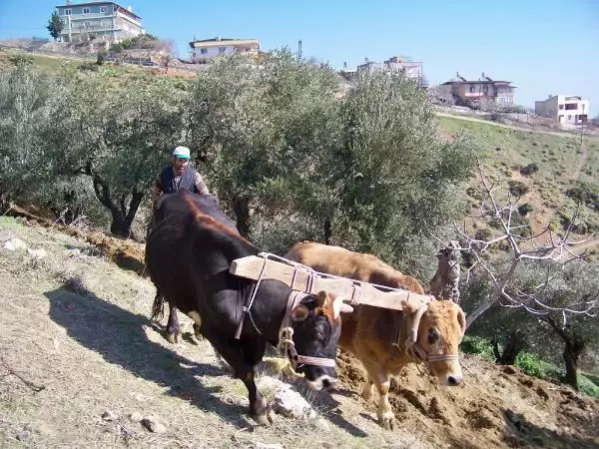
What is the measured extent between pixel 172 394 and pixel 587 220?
50506 mm

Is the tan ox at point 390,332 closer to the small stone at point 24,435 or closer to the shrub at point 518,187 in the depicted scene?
the small stone at point 24,435

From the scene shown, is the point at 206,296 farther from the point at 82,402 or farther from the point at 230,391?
the point at 82,402

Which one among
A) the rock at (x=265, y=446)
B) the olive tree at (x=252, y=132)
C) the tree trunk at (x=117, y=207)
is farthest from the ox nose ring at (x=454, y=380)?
the tree trunk at (x=117, y=207)

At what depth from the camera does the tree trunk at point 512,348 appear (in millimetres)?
23328

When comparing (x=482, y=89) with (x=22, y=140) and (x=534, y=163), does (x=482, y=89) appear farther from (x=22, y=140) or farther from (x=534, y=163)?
(x=22, y=140)

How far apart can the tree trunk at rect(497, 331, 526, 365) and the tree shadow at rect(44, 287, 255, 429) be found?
17.9 meters

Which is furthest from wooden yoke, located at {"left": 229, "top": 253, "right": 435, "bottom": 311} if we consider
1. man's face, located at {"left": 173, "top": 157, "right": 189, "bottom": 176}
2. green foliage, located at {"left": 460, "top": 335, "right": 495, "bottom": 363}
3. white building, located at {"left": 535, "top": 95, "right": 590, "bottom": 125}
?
white building, located at {"left": 535, "top": 95, "right": 590, "bottom": 125}

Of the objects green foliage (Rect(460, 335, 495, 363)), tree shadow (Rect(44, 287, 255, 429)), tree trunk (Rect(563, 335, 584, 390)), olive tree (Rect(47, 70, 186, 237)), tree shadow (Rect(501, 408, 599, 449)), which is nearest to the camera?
tree shadow (Rect(44, 287, 255, 429))

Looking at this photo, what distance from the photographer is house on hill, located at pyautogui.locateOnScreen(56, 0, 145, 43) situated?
121544 millimetres

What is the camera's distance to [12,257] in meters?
8.90

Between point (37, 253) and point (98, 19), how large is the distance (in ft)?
444

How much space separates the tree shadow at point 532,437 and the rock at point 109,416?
5.70m

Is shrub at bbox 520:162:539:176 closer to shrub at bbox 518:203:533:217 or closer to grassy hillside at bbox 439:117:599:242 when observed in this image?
grassy hillside at bbox 439:117:599:242

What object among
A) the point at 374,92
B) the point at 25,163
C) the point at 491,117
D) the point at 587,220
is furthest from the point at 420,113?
the point at 491,117
